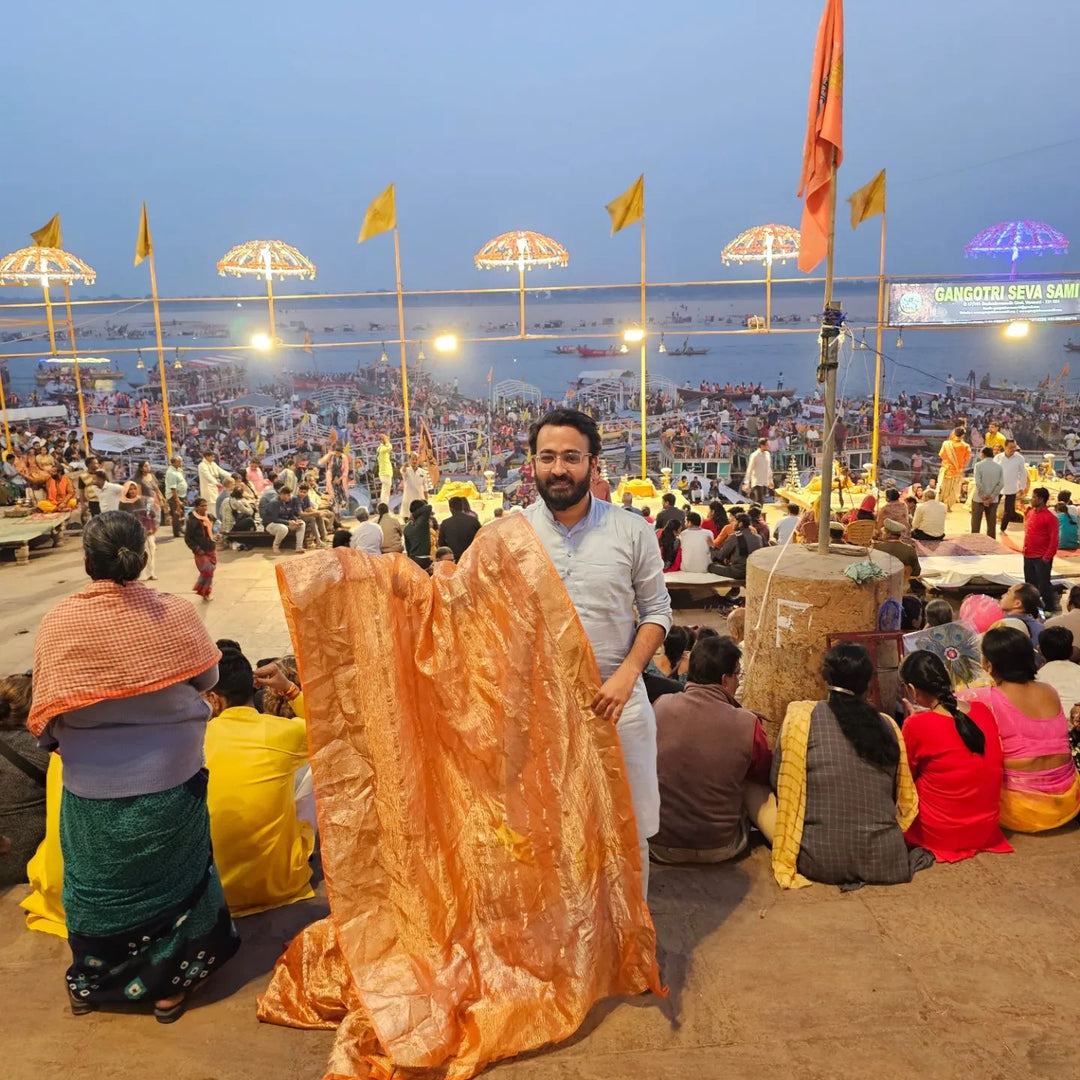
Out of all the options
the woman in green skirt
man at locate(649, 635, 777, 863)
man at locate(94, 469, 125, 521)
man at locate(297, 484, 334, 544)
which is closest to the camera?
the woman in green skirt

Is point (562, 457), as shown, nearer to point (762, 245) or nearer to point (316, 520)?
point (316, 520)

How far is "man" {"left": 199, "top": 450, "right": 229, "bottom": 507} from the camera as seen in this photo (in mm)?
13523

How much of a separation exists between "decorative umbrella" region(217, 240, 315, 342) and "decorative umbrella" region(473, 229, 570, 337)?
2.97 metres

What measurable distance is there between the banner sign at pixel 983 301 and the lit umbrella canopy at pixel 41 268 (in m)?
13.6

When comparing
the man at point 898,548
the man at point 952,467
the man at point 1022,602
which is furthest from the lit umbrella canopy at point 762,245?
the man at point 1022,602

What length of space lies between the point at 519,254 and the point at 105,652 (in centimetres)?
1344

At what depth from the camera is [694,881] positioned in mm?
3596

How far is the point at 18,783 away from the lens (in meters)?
3.50

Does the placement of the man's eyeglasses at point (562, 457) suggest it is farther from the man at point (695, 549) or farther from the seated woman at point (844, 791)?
the man at point (695, 549)

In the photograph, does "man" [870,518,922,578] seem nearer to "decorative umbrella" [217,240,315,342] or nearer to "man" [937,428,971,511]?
"man" [937,428,971,511]

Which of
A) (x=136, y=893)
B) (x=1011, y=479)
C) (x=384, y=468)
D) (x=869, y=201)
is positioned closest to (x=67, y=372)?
(x=384, y=468)

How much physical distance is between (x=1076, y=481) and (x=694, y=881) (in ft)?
48.6

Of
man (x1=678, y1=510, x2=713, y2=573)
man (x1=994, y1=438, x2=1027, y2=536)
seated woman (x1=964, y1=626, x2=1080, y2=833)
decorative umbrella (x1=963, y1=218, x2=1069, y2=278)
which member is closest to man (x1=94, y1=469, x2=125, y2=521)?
man (x1=678, y1=510, x2=713, y2=573)

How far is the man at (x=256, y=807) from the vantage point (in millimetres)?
3271
